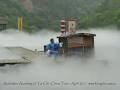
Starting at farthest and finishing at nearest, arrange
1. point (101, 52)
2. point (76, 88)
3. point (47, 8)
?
point (47, 8) → point (101, 52) → point (76, 88)

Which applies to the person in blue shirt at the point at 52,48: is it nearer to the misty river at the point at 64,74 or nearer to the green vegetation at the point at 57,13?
the misty river at the point at 64,74

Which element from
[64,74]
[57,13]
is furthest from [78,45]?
[57,13]

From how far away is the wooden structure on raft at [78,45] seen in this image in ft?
77.4

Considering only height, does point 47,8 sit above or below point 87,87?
above

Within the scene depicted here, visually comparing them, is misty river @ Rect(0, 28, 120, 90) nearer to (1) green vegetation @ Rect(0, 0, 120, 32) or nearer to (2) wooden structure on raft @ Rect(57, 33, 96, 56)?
(2) wooden structure on raft @ Rect(57, 33, 96, 56)

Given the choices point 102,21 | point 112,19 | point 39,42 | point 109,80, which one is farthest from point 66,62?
point 102,21

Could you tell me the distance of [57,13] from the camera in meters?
125

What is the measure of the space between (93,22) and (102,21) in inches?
222

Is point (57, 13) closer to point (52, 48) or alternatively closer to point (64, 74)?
point (52, 48)

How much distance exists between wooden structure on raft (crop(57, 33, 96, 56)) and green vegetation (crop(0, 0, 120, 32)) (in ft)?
109

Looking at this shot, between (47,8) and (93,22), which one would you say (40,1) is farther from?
(93,22)

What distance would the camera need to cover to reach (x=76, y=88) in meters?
16.7

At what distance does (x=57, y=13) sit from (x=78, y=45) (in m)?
101

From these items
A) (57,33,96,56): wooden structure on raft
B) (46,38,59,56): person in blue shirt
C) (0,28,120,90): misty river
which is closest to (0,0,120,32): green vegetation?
(57,33,96,56): wooden structure on raft
